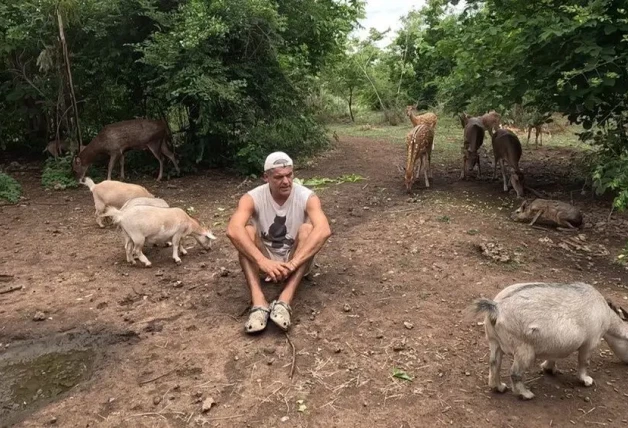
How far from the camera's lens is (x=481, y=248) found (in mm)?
5984

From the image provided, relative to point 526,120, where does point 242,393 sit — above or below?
below

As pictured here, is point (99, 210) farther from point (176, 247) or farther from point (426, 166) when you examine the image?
point (426, 166)

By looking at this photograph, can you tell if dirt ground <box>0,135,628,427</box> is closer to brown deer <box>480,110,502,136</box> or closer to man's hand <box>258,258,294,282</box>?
man's hand <box>258,258,294,282</box>

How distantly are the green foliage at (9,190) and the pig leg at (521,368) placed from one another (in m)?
8.03

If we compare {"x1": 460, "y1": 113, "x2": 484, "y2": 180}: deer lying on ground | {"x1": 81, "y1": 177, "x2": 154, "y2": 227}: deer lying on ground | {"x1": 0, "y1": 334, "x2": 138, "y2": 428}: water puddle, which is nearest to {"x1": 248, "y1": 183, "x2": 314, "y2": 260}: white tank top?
{"x1": 0, "y1": 334, "x2": 138, "y2": 428}: water puddle

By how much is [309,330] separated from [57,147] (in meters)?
8.41

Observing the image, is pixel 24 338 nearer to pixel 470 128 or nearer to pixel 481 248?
pixel 481 248

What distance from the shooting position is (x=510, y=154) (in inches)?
349

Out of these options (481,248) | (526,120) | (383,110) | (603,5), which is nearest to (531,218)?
(481,248)

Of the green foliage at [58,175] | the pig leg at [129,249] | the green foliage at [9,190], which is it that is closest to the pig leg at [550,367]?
the pig leg at [129,249]

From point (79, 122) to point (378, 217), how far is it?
6610 mm

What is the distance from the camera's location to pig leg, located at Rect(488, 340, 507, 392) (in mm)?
3389

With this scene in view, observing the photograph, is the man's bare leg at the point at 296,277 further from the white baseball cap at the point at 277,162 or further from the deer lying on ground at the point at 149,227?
the deer lying on ground at the point at 149,227

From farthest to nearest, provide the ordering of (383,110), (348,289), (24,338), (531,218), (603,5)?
(383,110), (531,218), (603,5), (348,289), (24,338)
